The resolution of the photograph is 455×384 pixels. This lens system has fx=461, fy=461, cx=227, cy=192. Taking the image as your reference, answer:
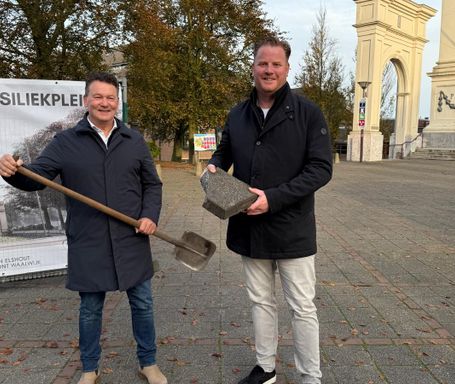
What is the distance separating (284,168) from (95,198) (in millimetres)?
1109

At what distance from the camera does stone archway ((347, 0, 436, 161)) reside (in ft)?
84.2

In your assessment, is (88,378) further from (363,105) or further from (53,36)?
(363,105)

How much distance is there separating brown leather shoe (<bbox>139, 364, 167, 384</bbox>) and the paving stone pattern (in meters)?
0.10

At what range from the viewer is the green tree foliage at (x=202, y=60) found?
22.1 meters

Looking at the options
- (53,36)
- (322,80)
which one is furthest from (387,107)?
(53,36)

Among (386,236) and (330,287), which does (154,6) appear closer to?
(386,236)

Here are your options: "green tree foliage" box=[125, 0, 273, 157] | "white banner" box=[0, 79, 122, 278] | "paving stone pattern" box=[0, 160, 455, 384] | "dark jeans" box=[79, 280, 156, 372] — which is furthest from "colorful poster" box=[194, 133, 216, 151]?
"dark jeans" box=[79, 280, 156, 372]

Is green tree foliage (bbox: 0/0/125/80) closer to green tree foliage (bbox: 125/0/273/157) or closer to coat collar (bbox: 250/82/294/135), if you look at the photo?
green tree foliage (bbox: 125/0/273/157)

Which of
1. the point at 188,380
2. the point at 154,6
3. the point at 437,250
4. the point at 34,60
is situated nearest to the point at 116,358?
the point at 188,380

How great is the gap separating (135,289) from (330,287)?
256cm

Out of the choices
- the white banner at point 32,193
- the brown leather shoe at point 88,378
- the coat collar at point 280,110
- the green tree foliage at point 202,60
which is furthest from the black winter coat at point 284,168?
the green tree foliage at point 202,60

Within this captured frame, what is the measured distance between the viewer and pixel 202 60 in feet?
75.9

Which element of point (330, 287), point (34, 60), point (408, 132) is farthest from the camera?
point (408, 132)

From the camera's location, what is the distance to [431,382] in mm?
2965
